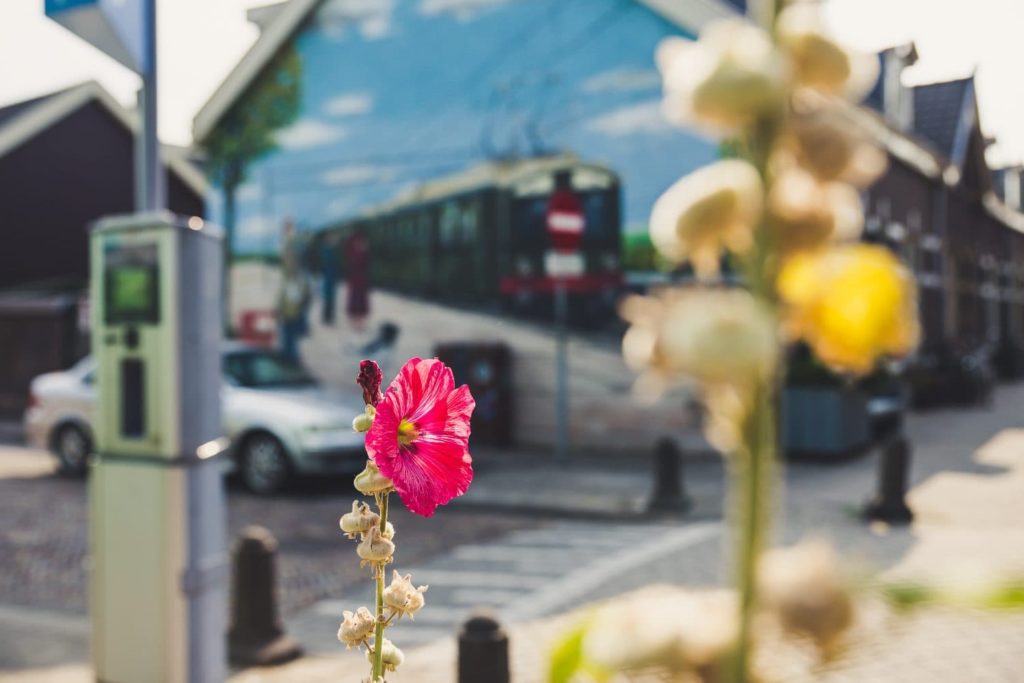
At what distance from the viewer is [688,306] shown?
33 centimetres

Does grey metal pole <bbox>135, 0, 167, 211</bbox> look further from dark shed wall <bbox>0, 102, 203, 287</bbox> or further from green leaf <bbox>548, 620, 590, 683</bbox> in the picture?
dark shed wall <bbox>0, 102, 203, 287</bbox>

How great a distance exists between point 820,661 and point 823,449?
42.3ft

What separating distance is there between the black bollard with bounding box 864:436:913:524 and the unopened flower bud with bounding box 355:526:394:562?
8.52 metres

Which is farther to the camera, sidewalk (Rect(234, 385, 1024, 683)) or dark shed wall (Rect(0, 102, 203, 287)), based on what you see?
dark shed wall (Rect(0, 102, 203, 287))

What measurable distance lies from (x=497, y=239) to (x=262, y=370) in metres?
4.73

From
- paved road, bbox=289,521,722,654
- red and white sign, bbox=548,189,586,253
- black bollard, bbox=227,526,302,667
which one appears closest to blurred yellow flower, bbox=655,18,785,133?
paved road, bbox=289,521,722,654

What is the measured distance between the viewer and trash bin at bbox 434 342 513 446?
14.6 m

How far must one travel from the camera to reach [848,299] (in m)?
0.32

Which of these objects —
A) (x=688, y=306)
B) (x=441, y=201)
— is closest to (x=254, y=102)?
(x=441, y=201)

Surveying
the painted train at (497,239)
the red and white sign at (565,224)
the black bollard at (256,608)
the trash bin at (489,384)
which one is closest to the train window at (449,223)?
the painted train at (497,239)

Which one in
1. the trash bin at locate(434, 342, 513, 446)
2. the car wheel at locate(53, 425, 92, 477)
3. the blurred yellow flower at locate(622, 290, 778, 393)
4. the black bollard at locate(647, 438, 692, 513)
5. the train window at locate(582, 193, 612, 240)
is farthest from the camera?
the trash bin at locate(434, 342, 513, 446)

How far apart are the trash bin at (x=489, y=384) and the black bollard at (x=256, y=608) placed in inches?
352

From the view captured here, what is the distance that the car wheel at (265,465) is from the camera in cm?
1095

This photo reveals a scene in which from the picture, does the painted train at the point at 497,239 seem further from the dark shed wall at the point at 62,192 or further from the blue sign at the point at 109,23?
the dark shed wall at the point at 62,192
